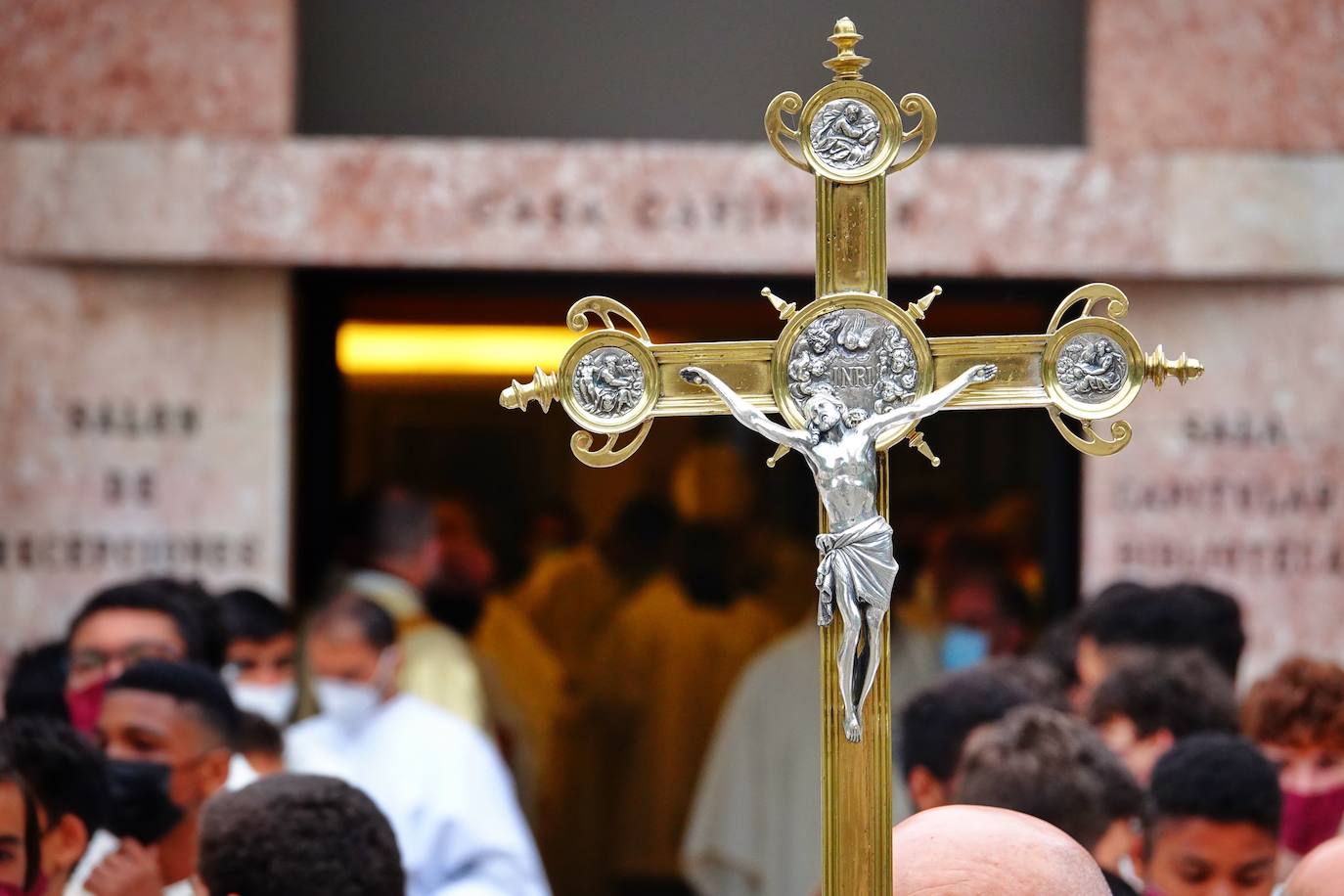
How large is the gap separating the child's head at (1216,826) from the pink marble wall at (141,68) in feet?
14.6

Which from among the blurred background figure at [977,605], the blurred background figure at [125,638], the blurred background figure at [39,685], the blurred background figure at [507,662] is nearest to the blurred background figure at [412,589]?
the blurred background figure at [507,662]

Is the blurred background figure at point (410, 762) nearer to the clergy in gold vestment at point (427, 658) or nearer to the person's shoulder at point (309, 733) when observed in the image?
the person's shoulder at point (309, 733)

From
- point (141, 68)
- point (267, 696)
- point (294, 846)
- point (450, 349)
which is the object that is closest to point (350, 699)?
point (267, 696)

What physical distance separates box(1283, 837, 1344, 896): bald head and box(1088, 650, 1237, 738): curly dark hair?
1.38 metres

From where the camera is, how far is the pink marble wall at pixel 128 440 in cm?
710

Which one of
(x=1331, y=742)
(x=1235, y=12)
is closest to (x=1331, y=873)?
(x=1331, y=742)

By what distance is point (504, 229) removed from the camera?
719 centimetres

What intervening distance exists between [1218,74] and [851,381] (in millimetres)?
Answer: 4981

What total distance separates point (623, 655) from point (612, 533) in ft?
3.27

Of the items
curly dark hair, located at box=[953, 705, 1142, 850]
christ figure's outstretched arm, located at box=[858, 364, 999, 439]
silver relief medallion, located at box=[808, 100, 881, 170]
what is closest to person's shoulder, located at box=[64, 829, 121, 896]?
curly dark hair, located at box=[953, 705, 1142, 850]

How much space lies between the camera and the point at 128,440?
7.16m

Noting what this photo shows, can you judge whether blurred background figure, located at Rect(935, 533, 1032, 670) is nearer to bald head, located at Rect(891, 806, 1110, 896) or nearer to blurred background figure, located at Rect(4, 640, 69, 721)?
blurred background figure, located at Rect(4, 640, 69, 721)

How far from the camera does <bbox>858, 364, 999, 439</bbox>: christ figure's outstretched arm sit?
274cm

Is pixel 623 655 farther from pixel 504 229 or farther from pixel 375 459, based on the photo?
pixel 375 459
